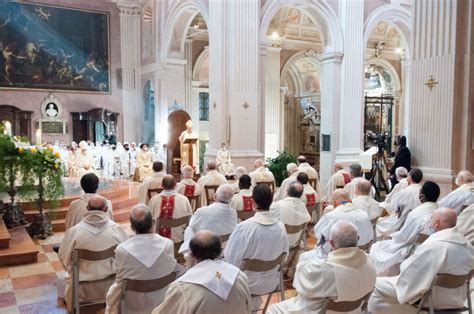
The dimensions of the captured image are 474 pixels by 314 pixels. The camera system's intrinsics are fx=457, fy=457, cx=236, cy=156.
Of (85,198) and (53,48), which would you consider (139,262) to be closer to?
(85,198)

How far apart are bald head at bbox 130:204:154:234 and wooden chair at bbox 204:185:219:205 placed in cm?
433

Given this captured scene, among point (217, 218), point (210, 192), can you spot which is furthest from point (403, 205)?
point (210, 192)

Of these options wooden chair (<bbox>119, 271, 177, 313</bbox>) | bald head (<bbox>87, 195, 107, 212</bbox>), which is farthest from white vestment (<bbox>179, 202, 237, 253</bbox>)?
wooden chair (<bbox>119, 271, 177, 313</bbox>)

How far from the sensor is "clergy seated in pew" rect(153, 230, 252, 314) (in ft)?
8.38

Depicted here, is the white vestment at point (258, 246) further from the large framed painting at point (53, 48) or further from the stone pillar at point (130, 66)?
the large framed painting at point (53, 48)

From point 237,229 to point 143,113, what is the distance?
19.0 m

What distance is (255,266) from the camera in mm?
3957

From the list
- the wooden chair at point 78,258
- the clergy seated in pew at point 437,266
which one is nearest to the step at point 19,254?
the wooden chair at point 78,258

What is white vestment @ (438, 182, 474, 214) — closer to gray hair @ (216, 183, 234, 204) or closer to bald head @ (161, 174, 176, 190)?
gray hair @ (216, 183, 234, 204)

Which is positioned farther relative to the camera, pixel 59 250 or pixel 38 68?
pixel 38 68

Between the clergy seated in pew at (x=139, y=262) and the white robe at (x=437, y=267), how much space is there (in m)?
1.86

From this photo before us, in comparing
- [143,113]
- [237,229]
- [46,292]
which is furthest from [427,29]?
[143,113]

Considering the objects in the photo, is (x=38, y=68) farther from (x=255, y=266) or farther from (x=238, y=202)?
(x=255, y=266)

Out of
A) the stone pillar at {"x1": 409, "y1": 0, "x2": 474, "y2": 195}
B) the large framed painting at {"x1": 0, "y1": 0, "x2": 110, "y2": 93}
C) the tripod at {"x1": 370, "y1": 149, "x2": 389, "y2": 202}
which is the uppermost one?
the large framed painting at {"x1": 0, "y1": 0, "x2": 110, "y2": 93}
